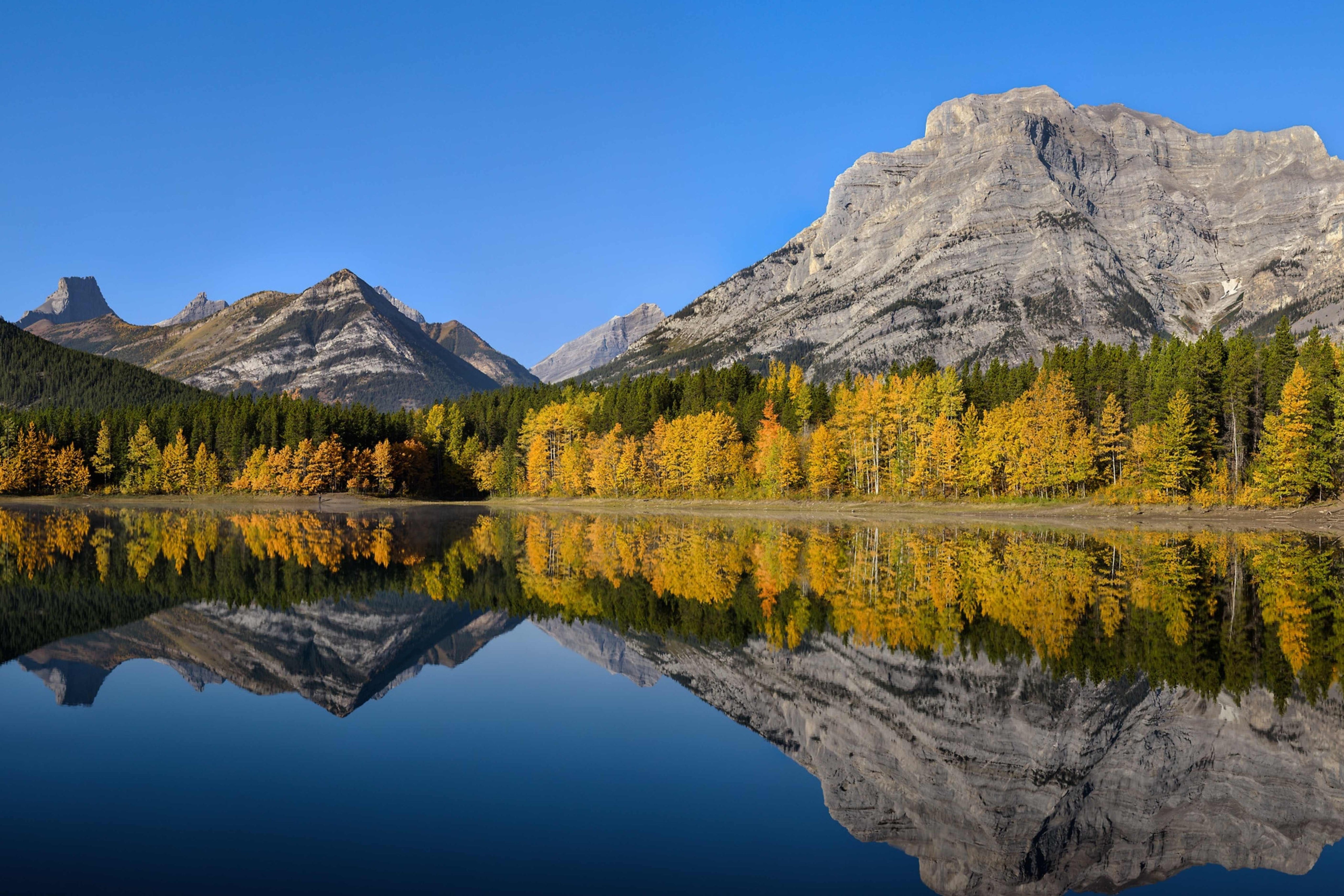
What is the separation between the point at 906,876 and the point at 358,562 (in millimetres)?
37975

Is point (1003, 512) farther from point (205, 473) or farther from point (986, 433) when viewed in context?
point (205, 473)

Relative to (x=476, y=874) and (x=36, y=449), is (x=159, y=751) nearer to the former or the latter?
(x=476, y=874)

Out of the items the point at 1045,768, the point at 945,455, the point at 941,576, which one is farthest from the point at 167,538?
the point at 945,455

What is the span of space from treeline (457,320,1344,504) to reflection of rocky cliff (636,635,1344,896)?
72.1 m

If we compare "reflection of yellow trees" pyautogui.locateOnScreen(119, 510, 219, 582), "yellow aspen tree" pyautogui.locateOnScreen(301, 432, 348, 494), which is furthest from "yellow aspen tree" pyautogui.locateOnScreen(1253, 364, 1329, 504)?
"yellow aspen tree" pyautogui.locateOnScreen(301, 432, 348, 494)

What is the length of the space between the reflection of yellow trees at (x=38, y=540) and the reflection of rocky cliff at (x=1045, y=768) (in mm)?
34261

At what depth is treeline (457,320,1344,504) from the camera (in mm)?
77750

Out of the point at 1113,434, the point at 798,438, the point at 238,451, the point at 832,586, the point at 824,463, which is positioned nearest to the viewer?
the point at 832,586

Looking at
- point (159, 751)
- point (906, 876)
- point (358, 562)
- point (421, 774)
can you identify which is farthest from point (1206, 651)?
point (358, 562)

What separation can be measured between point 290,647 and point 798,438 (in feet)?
289

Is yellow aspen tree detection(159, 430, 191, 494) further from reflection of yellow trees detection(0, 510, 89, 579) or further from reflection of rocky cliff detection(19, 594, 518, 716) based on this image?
reflection of rocky cliff detection(19, 594, 518, 716)

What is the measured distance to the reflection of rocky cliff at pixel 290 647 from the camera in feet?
59.7

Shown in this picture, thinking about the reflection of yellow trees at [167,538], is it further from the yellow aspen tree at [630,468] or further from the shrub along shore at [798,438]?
the yellow aspen tree at [630,468]

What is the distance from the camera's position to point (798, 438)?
106 m
